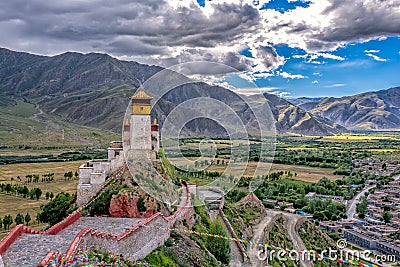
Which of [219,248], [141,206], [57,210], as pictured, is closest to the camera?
[141,206]

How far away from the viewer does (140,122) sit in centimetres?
1977

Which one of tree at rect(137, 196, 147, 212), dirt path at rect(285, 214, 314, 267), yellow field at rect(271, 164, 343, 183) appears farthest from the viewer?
yellow field at rect(271, 164, 343, 183)

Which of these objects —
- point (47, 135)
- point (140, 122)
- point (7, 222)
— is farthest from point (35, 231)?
point (47, 135)

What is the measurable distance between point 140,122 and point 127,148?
4.98ft

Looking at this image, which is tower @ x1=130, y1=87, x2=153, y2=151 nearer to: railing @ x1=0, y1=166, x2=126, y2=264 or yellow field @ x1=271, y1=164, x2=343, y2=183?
railing @ x1=0, y1=166, x2=126, y2=264

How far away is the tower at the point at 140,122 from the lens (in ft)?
63.4

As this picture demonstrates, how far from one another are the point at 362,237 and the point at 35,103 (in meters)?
186

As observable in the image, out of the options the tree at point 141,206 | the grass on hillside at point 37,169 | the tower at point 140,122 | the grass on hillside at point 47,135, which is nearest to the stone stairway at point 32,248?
the tree at point 141,206

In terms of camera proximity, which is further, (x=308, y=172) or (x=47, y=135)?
(x=47, y=135)

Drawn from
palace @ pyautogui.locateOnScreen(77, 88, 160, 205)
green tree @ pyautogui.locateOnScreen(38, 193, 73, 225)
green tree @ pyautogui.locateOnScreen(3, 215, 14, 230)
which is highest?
palace @ pyautogui.locateOnScreen(77, 88, 160, 205)

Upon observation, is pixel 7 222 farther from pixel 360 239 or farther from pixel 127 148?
pixel 360 239

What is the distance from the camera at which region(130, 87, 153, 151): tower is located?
19.3 meters

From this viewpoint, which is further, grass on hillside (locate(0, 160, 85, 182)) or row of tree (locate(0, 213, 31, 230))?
grass on hillside (locate(0, 160, 85, 182))

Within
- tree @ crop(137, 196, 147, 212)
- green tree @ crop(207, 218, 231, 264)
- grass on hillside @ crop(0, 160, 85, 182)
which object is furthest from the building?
grass on hillside @ crop(0, 160, 85, 182)
